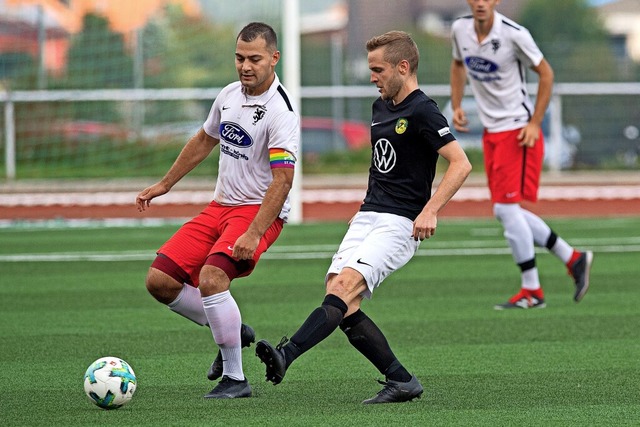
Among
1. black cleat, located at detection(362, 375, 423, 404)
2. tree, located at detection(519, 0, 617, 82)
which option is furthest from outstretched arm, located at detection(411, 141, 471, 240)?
tree, located at detection(519, 0, 617, 82)

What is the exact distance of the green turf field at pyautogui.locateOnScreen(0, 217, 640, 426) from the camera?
5.63m

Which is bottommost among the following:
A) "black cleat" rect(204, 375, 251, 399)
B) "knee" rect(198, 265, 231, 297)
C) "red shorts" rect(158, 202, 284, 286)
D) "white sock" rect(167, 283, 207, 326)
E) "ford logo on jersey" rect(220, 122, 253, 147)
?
"black cleat" rect(204, 375, 251, 399)

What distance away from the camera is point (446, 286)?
10570 mm

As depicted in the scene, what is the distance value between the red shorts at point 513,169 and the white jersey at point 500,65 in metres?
0.12

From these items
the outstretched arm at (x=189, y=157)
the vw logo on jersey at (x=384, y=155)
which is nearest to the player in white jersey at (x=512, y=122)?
the outstretched arm at (x=189, y=157)

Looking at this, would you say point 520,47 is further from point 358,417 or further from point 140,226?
point 140,226

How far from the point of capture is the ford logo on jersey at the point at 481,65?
369 inches

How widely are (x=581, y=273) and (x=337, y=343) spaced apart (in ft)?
8.30

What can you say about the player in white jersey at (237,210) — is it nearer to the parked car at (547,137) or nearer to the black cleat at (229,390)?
the black cleat at (229,390)

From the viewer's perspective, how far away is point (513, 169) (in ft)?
30.6

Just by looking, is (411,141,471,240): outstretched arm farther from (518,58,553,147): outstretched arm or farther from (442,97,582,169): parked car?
(442,97,582,169): parked car

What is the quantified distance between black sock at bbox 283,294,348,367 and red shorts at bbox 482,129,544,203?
3.86m

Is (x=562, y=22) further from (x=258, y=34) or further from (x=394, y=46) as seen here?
(x=394, y=46)

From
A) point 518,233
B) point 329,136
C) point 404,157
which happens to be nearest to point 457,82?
point 518,233
